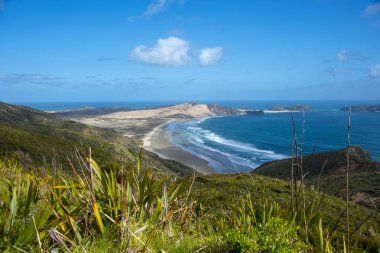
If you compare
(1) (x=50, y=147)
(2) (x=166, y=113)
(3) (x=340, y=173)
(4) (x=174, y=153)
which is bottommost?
(4) (x=174, y=153)

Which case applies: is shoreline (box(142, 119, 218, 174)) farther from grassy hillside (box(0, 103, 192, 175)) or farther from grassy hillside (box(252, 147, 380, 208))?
grassy hillside (box(252, 147, 380, 208))

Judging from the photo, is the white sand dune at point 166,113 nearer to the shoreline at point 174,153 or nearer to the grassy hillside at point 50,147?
the shoreline at point 174,153

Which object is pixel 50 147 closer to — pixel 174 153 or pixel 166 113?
pixel 174 153

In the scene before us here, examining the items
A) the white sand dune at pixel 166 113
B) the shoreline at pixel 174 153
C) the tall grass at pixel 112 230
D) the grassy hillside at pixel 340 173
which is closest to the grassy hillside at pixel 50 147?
the tall grass at pixel 112 230

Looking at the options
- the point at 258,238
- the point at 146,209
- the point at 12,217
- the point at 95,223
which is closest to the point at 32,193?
the point at 12,217

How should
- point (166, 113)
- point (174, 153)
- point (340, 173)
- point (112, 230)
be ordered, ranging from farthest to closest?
point (166, 113)
point (174, 153)
point (340, 173)
point (112, 230)

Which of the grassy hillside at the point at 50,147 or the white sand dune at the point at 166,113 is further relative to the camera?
the white sand dune at the point at 166,113

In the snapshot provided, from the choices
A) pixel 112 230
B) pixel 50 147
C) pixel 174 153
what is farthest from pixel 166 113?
pixel 112 230

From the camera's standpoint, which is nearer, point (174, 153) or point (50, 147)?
point (50, 147)

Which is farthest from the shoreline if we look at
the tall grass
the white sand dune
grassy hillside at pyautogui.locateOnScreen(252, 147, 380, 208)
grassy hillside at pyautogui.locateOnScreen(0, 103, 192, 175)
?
the white sand dune
